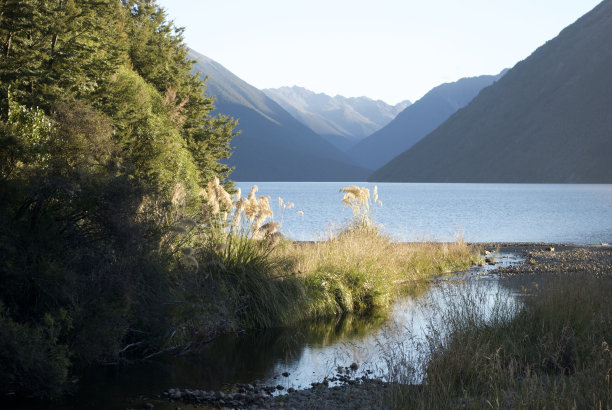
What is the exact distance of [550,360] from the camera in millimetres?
8492

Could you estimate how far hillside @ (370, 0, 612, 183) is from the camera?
149 m

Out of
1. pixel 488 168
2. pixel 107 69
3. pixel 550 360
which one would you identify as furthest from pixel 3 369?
pixel 488 168

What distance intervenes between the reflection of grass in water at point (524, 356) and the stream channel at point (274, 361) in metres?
0.32

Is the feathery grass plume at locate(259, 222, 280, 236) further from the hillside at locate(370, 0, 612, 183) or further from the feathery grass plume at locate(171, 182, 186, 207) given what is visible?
the hillside at locate(370, 0, 612, 183)

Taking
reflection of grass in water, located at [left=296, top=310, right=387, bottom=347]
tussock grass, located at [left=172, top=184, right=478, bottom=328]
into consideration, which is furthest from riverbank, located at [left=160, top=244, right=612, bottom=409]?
tussock grass, located at [left=172, top=184, right=478, bottom=328]

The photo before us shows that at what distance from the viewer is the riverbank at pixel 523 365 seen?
6.49 m

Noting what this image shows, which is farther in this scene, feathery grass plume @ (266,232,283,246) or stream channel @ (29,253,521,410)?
feathery grass plume @ (266,232,283,246)

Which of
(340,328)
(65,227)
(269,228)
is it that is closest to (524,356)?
(340,328)

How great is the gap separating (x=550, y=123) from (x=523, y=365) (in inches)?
6621

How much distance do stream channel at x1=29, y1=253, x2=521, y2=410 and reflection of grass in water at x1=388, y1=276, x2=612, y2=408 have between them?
1.06ft

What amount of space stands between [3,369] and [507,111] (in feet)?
634

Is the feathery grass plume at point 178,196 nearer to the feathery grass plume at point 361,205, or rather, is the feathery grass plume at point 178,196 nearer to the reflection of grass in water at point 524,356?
the reflection of grass in water at point 524,356

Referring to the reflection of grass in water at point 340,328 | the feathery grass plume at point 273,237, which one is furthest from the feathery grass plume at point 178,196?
the reflection of grass in water at point 340,328

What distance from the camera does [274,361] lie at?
32.2 ft
